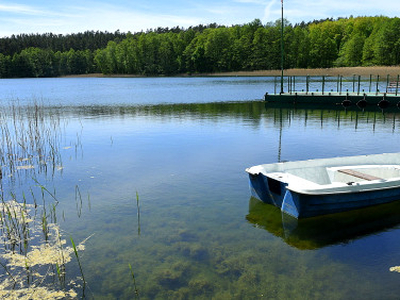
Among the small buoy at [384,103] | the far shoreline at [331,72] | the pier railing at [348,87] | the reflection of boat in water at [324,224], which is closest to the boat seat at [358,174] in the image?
the reflection of boat in water at [324,224]

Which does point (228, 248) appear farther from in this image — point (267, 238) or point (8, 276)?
point (8, 276)

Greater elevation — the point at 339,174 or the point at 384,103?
the point at 384,103

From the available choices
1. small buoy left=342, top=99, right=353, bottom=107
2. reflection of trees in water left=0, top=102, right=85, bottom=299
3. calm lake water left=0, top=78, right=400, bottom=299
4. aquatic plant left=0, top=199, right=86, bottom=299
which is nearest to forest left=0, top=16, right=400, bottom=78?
small buoy left=342, top=99, right=353, bottom=107

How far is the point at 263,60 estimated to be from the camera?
465 feet

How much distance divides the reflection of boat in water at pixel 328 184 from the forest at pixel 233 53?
116 m

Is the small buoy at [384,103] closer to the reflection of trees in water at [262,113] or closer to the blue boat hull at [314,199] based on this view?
the reflection of trees in water at [262,113]

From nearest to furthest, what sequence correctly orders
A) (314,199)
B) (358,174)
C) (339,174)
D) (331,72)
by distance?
(314,199)
(358,174)
(339,174)
(331,72)

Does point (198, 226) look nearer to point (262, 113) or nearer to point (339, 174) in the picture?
point (339, 174)

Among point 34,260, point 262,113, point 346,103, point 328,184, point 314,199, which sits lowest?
point 34,260

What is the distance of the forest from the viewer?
126 meters

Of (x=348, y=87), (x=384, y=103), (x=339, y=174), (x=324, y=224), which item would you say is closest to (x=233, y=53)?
(x=348, y=87)

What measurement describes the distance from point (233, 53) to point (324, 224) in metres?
146

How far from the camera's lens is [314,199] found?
31.1 ft

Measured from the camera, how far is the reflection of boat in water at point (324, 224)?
8961 millimetres
